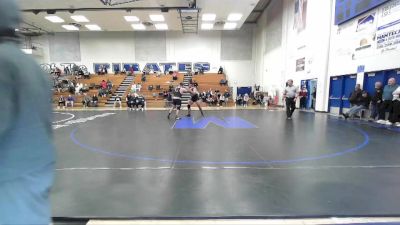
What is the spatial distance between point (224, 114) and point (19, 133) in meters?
12.7

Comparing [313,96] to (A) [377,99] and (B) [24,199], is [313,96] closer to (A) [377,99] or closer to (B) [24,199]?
(A) [377,99]

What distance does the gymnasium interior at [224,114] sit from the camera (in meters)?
2.90

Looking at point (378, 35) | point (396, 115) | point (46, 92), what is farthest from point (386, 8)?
point (46, 92)

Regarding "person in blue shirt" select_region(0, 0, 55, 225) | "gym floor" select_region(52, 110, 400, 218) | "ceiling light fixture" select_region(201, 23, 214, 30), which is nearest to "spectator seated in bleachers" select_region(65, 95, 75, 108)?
"ceiling light fixture" select_region(201, 23, 214, 30)

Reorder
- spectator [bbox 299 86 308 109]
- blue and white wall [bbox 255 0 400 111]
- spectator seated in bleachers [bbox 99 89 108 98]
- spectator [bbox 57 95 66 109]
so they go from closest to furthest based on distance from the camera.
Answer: blue and white wall [bbox 255 0 400 111], spectator [bbox 299 86 308 109], spectator [bbox 57 95 66 109], spectator seated in bleachers [bbox 99 89 108 98]

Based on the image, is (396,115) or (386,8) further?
(386,8)

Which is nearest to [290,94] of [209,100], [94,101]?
[209,100]

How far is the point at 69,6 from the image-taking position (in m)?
17.8

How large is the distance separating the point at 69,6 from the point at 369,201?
65.5ft

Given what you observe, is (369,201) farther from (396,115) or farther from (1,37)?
(396,115)

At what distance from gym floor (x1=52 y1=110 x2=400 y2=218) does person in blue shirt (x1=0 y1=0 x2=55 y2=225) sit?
1.79 m

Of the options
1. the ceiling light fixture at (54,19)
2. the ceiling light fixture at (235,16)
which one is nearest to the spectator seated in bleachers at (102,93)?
the ceiling light fixture at (54,19)

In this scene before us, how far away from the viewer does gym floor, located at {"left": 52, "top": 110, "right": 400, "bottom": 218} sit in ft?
9.12

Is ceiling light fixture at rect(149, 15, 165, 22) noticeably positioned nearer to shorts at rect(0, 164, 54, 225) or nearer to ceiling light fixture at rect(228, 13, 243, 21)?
ceiling light fixture at rect(228, 13, 243, 21)
